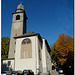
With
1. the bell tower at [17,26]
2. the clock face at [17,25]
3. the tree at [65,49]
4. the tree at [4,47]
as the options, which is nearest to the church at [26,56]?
the bell tower at [17,26]

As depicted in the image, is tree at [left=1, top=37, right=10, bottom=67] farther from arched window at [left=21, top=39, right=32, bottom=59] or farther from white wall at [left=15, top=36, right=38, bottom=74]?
arched window at [left=21, top=39, right=32, bottom=59]

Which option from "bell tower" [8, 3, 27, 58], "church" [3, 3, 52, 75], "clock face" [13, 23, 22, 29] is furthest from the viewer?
"clock face" [13, 23, 22, 29]

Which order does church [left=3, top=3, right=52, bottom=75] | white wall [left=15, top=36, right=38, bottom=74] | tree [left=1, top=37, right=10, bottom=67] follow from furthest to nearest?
1. tree [left=1, top=37, right=10, bottom=67]
2. church [left=3, top=3, right=52, bottom=75]
3. white wall [left=15, top=36, right=38, bottom=74]

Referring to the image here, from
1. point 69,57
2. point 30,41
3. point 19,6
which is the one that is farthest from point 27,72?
point 19,6

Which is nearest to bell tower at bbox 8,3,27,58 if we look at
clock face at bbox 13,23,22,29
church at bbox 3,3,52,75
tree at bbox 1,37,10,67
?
clock face at bbox 13,23,22,29

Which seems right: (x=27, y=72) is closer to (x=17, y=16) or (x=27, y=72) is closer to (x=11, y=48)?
(x=11, y=48)

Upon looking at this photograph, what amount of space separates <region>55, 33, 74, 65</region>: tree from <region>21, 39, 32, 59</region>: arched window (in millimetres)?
8351

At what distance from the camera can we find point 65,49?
26.1 m

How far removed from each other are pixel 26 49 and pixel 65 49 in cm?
1074

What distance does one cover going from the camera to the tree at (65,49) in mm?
24939

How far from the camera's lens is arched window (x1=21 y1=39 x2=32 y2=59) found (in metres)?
24.5

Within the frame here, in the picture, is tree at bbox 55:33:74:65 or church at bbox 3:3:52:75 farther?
tree at bbox 55:33:74:65

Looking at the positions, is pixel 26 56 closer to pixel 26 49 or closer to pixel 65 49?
pixel 26 49

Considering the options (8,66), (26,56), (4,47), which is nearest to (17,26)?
(26,56)
